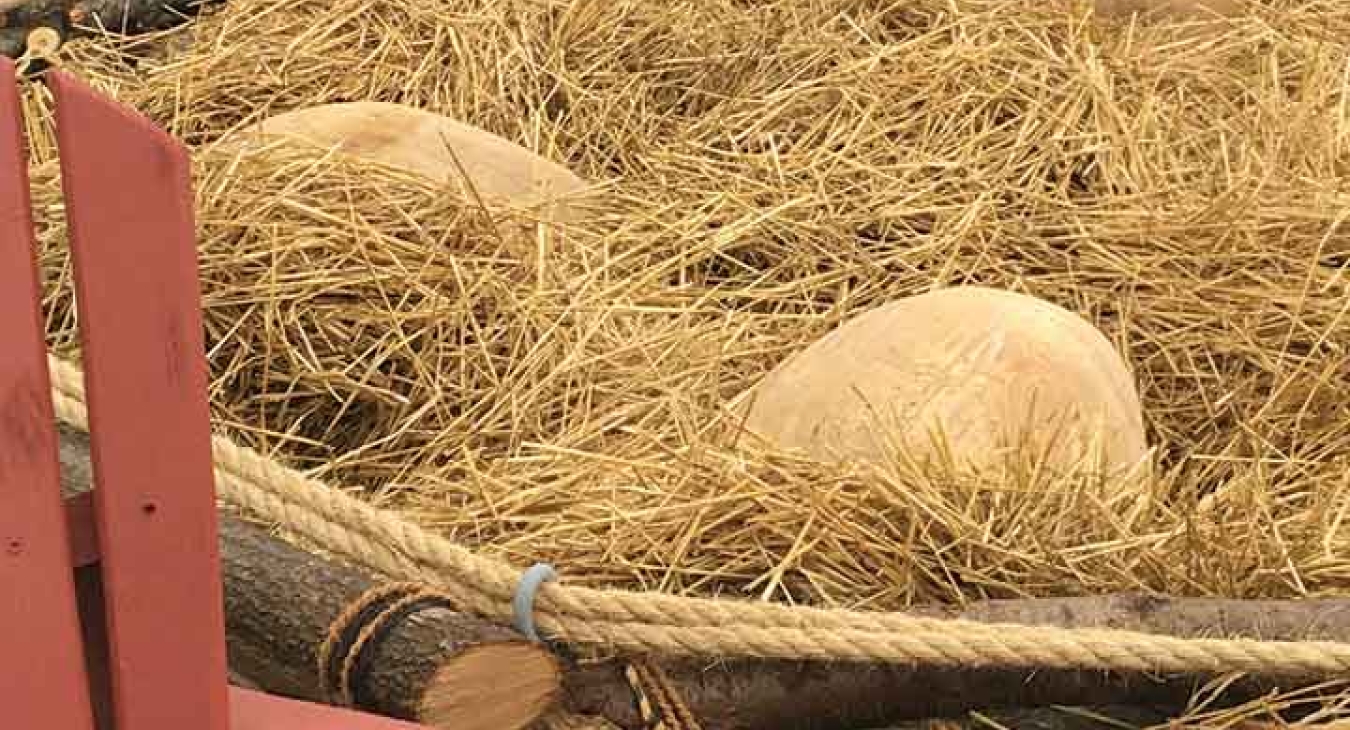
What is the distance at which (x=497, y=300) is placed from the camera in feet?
10.7

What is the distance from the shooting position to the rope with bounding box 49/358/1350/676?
209 centimetres

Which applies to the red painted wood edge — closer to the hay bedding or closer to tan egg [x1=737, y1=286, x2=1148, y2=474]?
A: the hay bedding

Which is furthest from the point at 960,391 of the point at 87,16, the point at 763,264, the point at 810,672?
the point at 87,16

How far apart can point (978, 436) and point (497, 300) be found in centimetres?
97

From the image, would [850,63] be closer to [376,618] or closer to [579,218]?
[579,218]

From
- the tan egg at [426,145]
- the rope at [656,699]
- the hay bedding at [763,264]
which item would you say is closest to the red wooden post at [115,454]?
the rope at [656,699]

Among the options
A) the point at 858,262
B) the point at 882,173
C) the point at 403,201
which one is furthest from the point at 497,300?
the point at 882,173

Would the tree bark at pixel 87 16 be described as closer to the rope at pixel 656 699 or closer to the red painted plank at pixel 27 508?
the rope at pixel 656 699

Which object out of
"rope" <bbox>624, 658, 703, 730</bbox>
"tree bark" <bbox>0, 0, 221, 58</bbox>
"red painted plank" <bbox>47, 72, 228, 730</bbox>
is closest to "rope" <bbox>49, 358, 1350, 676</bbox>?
"rope" <bbox>624, 658, 703, 730</bbox>

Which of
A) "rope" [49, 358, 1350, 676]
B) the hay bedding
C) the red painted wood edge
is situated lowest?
the hay bedding

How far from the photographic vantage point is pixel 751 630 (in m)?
2.11

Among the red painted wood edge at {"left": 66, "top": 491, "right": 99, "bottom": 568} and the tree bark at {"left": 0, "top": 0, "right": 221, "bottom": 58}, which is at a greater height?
the red painted wood edge at {"left": 66, "top": 491, "right": 99, "bottom": 568}

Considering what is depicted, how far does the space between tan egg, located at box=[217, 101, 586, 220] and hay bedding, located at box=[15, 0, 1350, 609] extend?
128mm

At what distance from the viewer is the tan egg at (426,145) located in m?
3.66
